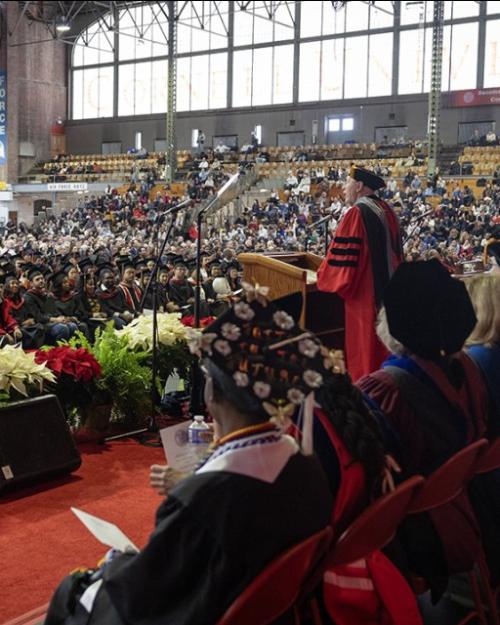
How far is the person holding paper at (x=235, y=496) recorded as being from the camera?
1.80 m

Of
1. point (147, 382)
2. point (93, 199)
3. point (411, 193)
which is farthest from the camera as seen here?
point (93, 199)

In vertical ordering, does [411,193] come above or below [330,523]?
above

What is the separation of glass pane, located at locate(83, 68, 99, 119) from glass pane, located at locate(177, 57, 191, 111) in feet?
15.3

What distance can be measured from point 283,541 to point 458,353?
4.15 feet

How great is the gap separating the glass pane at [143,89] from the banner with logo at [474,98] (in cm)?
1419

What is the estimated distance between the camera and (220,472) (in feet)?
5.99

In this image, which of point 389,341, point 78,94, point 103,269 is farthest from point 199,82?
point 389,341

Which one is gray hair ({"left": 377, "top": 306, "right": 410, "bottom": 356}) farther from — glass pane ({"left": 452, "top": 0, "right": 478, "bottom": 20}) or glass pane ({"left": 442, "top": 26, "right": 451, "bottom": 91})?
glass pane ({"left": 442, "top": 26, "right": 451, "bottom": 91})

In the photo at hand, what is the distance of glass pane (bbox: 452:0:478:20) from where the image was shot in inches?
1149

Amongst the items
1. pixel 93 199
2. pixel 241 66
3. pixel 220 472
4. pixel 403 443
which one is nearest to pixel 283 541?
pixel 220 472

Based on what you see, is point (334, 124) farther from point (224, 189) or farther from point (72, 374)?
point (72, 374)

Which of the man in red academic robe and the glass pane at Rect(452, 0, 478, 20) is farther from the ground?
the glass pane at Rect(452, 0, 478, 20)

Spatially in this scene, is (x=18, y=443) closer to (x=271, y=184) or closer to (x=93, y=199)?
(x=271, y=184)

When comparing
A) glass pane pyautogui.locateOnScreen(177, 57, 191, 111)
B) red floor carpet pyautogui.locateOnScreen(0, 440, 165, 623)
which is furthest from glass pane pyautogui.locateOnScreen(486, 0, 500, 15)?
red floor carpet pyautogui.locateOnScreen(0, 440, 165, 623)
